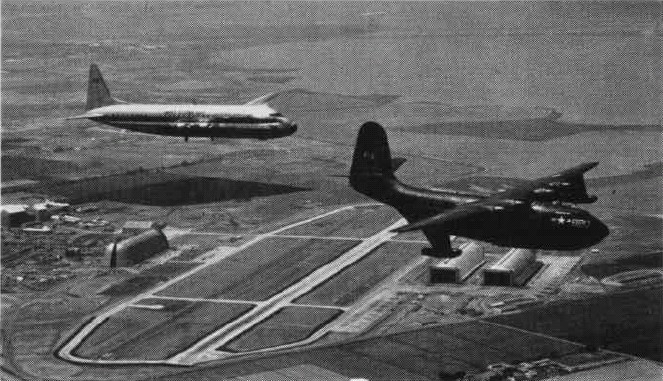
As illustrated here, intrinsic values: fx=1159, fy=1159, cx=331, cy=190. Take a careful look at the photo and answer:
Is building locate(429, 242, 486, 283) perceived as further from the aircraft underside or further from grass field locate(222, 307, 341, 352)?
the aircraft underside

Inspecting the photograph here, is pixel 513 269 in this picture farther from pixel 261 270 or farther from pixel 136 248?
pixel 136 248

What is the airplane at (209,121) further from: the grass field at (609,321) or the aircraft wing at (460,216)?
the aircraft wing at (460,216)

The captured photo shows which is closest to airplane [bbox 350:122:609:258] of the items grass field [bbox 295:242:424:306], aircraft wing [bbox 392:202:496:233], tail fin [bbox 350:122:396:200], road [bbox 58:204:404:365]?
aircraft wing [bbox 392:202:496:233]

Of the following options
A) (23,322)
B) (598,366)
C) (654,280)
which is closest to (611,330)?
(598,366)

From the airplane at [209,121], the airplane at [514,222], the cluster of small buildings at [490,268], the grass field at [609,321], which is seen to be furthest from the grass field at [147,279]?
the airplane at [514,222]

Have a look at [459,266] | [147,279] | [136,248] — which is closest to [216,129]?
[136,248]

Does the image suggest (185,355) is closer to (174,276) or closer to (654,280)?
(174,276)
